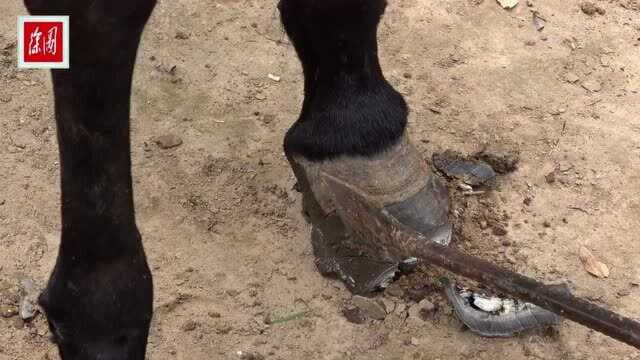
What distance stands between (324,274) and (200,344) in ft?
1.26

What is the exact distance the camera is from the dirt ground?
2322mm

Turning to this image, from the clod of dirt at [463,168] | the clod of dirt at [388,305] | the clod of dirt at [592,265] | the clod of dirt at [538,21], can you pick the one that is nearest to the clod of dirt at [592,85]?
the clod of dirt at [538,21]

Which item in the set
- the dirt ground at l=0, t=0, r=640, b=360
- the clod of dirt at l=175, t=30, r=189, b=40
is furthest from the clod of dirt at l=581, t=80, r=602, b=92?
the clod of dirt at l=175, t=30, r=189, b=40

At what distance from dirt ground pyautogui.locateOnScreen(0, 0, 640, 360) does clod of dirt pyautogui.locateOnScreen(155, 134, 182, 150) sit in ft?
0.06

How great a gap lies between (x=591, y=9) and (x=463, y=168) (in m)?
0.93

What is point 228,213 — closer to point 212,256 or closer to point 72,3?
point 212,256

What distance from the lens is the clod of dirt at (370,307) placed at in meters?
2.36

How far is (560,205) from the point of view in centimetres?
265

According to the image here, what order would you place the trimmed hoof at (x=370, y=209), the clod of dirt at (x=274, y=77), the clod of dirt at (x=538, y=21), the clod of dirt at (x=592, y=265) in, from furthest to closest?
the clod of dirt at (x=538, y=21) → the clod of dirt at (x=274, y=77) → the clod of dirt at (x=592, y=265) → the trimmed hoof at (x=370, y=209)

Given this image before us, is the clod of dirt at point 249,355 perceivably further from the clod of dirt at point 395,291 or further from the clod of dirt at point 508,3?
the clod of dirt at point 508,3

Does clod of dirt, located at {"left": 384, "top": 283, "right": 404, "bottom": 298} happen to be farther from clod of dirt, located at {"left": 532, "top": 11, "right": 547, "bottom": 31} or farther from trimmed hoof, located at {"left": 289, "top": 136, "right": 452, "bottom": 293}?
clod of dirt, located at {"left": 532, "top": 11, "right": 547, "bottom": 31}

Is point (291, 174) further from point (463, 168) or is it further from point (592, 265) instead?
point (592, 265)

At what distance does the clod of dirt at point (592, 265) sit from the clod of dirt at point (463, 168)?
1.13 feet

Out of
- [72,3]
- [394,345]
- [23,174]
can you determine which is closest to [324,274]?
[394,345]
